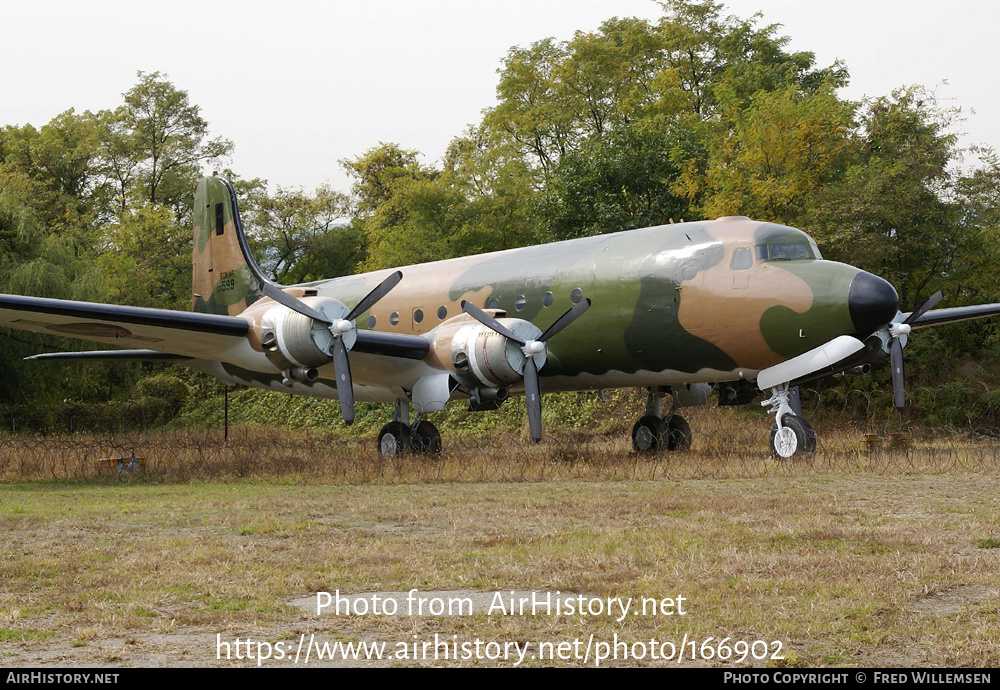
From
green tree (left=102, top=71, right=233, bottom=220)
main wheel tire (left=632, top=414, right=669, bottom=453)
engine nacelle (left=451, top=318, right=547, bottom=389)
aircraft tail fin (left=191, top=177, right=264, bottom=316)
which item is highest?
green tree (left=102, top=71, right=233, bottom=220)

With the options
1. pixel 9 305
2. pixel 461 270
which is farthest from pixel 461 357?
pixel 9 305

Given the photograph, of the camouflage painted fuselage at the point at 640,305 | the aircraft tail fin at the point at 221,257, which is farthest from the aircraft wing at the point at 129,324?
the aircraft tail fin at the point at 221,257

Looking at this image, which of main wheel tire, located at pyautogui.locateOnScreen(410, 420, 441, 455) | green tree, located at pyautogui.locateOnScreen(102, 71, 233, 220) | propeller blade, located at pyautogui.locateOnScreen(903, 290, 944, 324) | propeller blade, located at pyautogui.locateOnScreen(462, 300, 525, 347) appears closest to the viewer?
propeller blade, located at pyautogui.locateOnScreen(462, 300, 525, 347)

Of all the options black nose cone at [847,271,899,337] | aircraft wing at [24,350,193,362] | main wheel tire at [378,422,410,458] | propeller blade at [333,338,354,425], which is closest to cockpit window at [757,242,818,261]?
black nose cone at [847,271,899,337]

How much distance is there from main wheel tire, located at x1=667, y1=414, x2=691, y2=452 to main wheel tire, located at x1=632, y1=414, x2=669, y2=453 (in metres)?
0.08

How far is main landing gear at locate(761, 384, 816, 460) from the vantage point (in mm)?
14133

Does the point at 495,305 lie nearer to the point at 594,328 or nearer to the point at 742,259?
the point at 594,328

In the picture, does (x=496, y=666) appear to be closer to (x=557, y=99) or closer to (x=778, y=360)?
(x=778, y=360)

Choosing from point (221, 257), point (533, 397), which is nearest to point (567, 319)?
point (533, 397)

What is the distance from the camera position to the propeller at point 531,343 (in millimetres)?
14584

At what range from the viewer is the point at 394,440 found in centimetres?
1716

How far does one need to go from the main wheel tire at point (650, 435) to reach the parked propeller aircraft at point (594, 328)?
0.10ft

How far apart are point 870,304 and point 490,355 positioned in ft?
17.8

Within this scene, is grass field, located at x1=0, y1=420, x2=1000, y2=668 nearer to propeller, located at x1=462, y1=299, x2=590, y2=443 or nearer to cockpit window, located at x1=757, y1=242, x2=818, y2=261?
propeller, located at x1=462, y1=299, x2=590, y2=443
